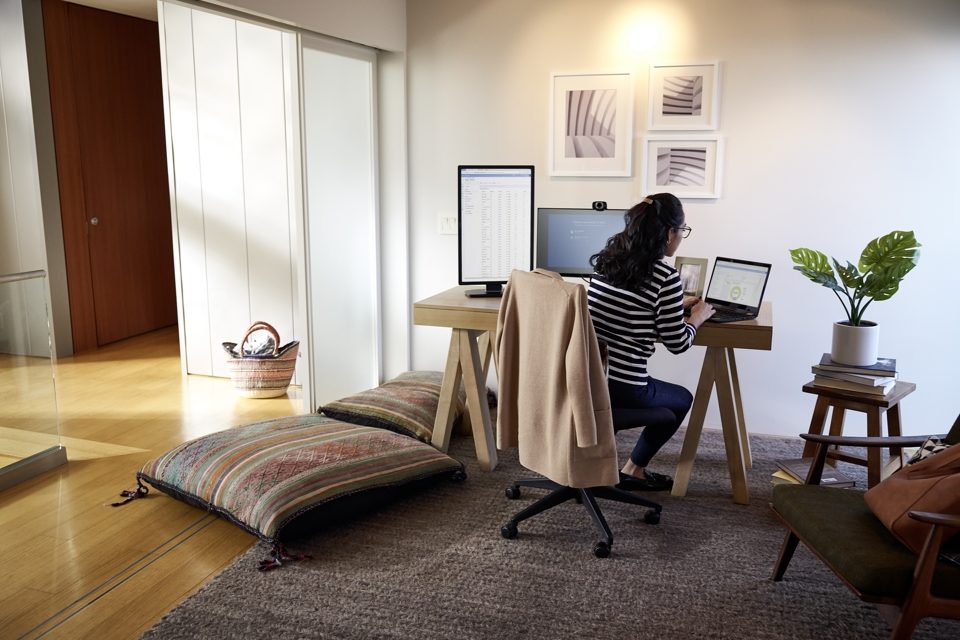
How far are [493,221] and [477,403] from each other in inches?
33.2

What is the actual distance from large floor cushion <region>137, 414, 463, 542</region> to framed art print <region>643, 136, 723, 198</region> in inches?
74.0

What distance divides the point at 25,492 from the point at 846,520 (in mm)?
3195

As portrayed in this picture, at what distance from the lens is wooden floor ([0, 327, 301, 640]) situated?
8.29ft

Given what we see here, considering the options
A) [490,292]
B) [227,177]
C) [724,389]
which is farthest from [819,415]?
[227,177]

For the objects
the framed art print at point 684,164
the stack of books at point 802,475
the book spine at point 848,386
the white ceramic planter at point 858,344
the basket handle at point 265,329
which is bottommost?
the stack of books at point 802,475

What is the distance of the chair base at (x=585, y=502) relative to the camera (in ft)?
9.55

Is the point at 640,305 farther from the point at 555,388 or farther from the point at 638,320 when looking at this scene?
the point at 555,388

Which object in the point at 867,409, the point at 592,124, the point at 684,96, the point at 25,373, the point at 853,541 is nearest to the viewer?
the point at 853,541

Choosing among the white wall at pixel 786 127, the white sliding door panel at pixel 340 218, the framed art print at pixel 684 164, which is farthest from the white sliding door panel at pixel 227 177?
the framed art print at pixel 684 164

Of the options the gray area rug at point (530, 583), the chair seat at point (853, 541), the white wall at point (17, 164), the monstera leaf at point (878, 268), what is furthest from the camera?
the white wall at point (17, 164)

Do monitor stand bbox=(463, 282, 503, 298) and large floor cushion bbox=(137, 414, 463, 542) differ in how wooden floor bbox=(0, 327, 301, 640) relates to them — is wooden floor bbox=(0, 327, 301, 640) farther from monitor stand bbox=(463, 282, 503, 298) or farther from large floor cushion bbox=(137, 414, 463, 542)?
monitor stand bbox=(463, 282, 503, 298)

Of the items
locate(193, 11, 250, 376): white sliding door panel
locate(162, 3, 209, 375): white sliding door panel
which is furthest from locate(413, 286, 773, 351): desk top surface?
locate(162, 3, 209, 375): white sliding door panel

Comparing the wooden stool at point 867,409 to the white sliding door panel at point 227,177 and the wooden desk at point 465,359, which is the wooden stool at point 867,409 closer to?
the wooden desk at point 465,359

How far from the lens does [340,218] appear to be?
441 cm
